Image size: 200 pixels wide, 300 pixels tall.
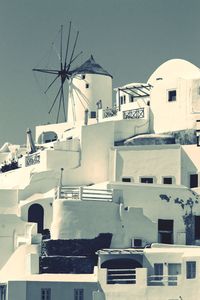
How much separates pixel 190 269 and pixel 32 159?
18.1m

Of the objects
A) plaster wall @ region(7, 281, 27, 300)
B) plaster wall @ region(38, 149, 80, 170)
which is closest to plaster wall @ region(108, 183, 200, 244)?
plaster wall @ region(38, 149, 80, 170)

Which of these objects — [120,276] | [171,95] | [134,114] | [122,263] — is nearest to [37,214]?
[122,263]

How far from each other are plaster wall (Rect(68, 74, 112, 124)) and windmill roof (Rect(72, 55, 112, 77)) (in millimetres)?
291

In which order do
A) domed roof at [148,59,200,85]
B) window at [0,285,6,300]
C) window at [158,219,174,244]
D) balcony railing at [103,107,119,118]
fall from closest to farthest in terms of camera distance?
window at [0,285,6,300] < window at [158,219,174,244] < domed roof at [148,59,200,85] < balcony railing at [103,107,119,118]

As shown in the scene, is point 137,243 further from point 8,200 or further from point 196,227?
point 8,200

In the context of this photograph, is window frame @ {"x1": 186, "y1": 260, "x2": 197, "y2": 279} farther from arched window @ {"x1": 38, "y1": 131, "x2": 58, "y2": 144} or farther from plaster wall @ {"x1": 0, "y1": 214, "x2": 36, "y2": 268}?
arched window @ {"x1": 38, "y1": 131, "x2": 58, "y2": 144}

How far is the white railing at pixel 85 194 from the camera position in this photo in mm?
76375

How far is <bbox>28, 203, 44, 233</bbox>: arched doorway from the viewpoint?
263 ft

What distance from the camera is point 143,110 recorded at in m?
86.4

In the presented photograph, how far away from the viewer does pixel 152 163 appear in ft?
268

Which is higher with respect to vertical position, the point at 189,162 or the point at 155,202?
the point at 189,162

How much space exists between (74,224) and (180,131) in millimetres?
12727

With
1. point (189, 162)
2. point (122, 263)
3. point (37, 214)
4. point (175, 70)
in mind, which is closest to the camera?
point (122, 263)

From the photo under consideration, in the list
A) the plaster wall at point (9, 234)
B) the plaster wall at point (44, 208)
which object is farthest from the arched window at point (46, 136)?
the plaster wall at point (9, 234)
